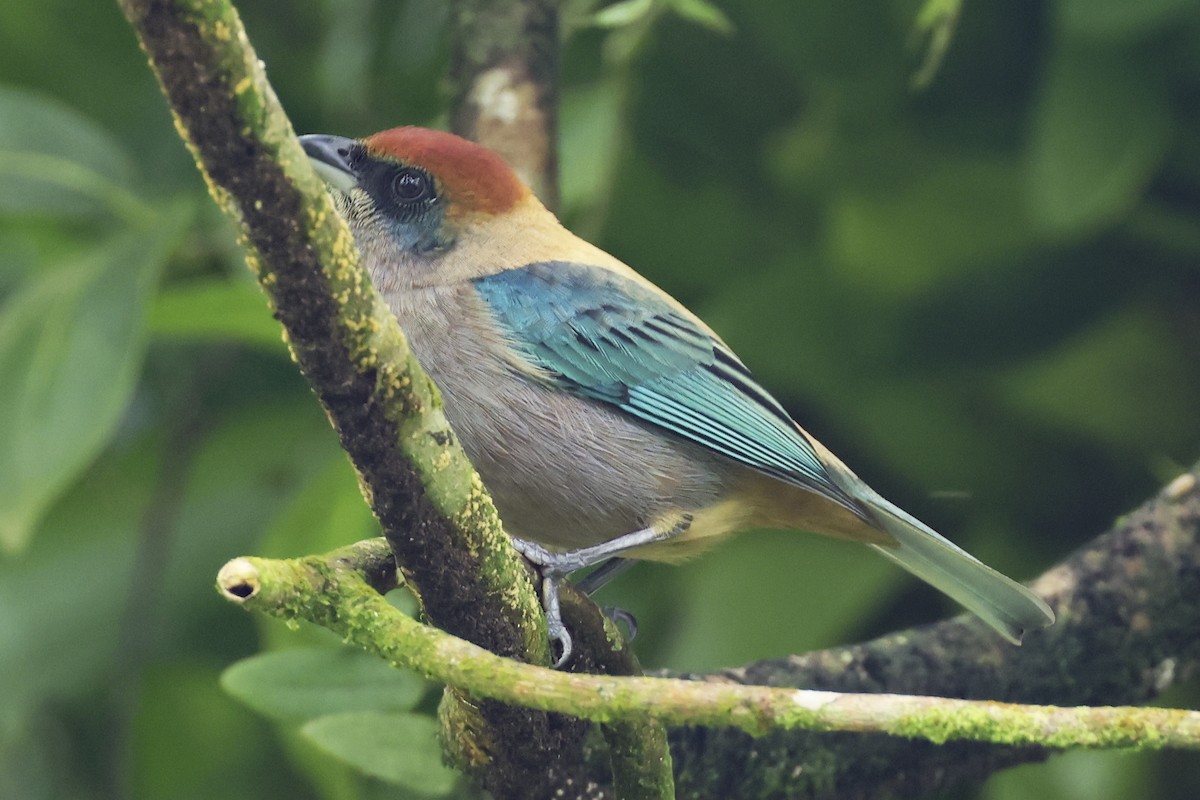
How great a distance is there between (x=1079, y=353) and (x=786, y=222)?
96 centimetres

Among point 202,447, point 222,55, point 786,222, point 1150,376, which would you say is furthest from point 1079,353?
point 222,55

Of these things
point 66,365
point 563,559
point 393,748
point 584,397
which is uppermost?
point 66,365

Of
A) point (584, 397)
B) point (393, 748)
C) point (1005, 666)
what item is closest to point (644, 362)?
point (584, 397)

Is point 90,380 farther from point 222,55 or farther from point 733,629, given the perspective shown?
point 222,55

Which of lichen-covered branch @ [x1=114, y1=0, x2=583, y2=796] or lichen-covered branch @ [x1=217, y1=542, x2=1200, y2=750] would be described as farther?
lichen-covered branch @ [x1=217, y1=542, x2=1200, y2=750]

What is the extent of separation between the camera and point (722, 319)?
3.72 meters

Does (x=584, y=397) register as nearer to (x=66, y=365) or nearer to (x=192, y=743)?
(x=66, y=365)

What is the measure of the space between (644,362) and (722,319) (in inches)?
41.8

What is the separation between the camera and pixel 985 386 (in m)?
3.79

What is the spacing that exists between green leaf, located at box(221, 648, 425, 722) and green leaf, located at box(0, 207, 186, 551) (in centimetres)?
90

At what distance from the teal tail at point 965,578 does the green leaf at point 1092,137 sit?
1.13 metres

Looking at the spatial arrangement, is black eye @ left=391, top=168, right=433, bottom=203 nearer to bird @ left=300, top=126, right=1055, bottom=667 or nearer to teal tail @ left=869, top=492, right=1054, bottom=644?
bird @ left=300, top=126, right=1055, bottom=667

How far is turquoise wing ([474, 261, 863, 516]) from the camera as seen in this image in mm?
2609

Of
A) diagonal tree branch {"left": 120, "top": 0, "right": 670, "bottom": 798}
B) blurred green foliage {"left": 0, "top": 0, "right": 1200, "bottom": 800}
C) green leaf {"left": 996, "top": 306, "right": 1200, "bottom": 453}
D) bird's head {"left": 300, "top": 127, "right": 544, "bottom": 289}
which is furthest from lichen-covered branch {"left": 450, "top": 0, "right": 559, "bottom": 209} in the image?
diagonal tree branch {"left": 120, "top": 0, "right": 670, "bottom": 798}
